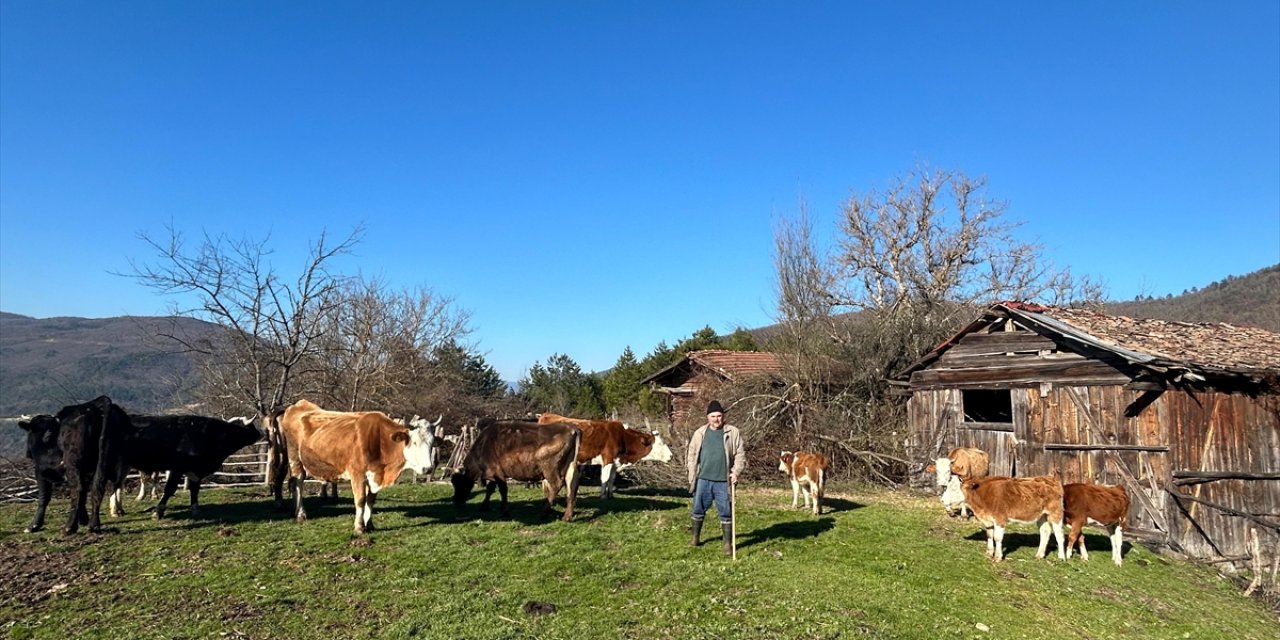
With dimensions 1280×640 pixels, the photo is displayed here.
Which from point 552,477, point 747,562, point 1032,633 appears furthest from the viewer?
point 552,477

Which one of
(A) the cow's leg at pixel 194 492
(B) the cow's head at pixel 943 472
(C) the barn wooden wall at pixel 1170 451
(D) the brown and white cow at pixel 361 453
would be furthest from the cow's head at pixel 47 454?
(C) the barn wooden wall at pixel 1170 451

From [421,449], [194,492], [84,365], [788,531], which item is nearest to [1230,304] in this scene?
[788,531]

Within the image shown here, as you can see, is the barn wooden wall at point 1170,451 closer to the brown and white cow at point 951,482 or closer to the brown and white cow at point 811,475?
the brown and white cow at point 951,482

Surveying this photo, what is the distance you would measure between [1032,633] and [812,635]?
2.63 metres

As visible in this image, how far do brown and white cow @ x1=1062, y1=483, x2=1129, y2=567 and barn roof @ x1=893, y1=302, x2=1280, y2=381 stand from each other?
395 cm

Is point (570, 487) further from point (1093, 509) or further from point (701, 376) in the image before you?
point (701, 376)

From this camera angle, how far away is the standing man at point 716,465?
9906mm

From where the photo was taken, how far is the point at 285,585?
820 centimetres

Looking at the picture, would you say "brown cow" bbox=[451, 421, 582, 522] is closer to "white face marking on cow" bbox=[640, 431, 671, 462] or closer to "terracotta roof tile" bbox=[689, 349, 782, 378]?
"white face marking on cow" bbox=[640, 431, 671, 462]

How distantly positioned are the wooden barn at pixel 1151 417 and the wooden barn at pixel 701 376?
28.3 ft

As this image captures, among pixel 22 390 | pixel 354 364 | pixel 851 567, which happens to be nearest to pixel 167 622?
pixel 851 567

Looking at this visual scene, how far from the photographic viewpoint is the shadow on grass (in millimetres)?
11109

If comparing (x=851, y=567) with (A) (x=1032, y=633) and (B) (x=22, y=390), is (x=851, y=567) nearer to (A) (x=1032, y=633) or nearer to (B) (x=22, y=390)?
(A) (x=1032, y=633)

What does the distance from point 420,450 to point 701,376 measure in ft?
66.0
